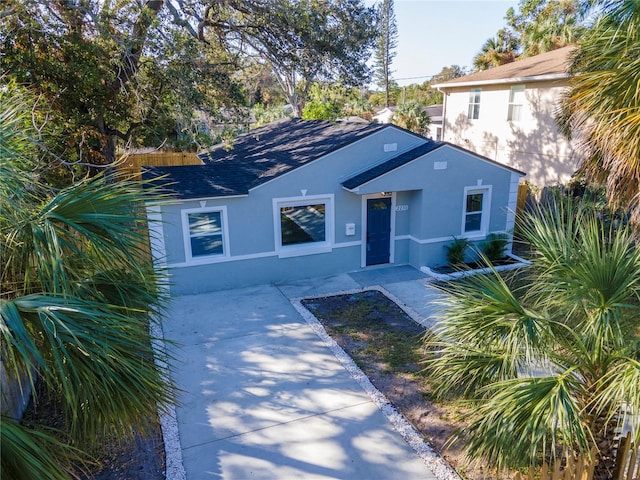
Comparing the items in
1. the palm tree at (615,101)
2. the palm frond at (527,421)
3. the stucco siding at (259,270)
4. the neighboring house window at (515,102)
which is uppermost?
the neighboring house window at (515,102)

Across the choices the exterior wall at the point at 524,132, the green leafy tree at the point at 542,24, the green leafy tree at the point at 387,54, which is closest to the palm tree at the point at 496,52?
the green leafy tree at the point at 542,24

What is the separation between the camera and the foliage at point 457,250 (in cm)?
1267

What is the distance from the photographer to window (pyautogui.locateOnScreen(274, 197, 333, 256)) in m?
11.7

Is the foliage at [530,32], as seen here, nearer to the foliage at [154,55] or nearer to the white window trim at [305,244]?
the foliage at [154,55]

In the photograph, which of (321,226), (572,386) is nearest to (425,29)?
(321,226)

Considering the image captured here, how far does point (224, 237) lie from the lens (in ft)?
36.9

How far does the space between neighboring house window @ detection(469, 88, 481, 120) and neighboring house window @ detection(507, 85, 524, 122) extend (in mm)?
2155

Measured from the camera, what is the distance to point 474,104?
21781mm

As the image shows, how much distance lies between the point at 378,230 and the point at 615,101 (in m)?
7.44

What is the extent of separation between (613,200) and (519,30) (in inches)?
1264

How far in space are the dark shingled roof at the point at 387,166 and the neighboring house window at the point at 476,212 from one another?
1917 millimetres

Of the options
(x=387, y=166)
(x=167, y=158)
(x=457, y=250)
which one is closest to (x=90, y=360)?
(x=387, y=166)

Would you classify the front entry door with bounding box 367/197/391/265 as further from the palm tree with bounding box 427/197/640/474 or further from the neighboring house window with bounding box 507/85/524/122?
the neighboring house window with bounding box 507/85/524/122

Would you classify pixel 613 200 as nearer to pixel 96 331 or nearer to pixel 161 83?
pixel 96 331
